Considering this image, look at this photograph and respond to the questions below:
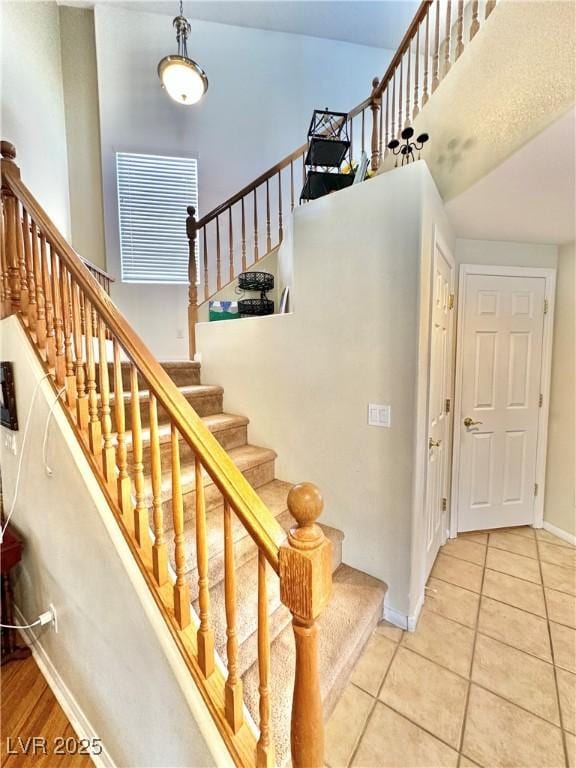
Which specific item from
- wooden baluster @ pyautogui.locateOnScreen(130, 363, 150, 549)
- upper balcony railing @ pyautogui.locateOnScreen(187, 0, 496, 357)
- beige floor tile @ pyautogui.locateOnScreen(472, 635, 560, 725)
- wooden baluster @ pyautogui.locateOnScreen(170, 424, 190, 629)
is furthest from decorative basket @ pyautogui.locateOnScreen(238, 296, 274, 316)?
beige floor tile @ pyautogui.locateOnScreen(472, 635, 560, 725)

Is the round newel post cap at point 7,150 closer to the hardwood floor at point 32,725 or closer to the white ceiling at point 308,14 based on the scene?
the hardwood floor at point 32,725

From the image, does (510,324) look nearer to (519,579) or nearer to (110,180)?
(519,579)

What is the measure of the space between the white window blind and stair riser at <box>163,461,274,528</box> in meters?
2.43

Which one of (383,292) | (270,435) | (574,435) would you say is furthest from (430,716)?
(574,435)

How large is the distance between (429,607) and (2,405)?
103 inches

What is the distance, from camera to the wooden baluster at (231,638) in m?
0.89

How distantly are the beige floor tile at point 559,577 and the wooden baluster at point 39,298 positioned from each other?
3.24 meters

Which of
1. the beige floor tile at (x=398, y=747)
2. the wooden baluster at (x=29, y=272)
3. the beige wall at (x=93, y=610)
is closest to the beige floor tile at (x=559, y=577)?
the beige floor tile at (x=398, y=747)

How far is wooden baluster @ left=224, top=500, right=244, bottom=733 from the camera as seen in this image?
2.91 feet

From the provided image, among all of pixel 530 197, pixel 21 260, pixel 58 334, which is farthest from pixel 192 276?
pixel 530 197

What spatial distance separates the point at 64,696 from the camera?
1.58 m

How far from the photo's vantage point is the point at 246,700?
112 cm

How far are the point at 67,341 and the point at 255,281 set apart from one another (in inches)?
88.7

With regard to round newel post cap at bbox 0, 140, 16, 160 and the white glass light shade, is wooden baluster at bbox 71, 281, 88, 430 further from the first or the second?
the white glass light shade
